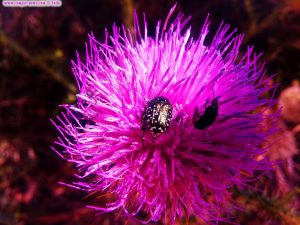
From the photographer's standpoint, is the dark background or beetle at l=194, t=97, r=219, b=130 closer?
beetle at l=194, t=97, r=219, b=130

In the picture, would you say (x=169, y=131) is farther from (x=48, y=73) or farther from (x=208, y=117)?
(x=48, y=73)

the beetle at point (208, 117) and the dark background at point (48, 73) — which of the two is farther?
the dark background at point (48, 73)

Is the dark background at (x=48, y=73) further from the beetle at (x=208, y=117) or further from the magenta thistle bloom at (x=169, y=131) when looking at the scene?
the beetle at (x=208, y=117)

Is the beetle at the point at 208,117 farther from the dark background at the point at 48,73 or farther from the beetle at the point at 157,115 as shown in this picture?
the dark background at the point at 48,73

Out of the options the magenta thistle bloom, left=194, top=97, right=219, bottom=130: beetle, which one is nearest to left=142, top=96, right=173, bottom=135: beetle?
the magenta thistle bloom

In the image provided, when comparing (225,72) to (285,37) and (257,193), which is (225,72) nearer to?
(257,193)

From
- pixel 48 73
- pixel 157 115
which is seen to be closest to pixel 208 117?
pixel 157 115

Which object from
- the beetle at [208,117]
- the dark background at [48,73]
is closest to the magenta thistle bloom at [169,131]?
the beetle at [208,117]

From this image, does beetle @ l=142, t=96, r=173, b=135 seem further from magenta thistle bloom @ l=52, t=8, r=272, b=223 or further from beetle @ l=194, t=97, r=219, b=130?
beetle @ l=194, t=97, r=219, b=130

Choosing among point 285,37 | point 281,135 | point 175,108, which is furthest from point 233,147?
point 285,37
